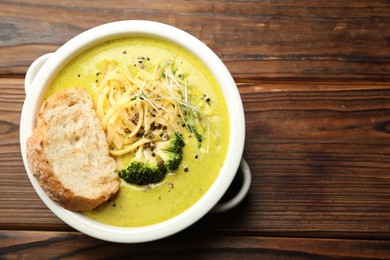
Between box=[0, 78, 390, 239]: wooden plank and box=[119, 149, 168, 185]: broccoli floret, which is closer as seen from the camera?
box=[119, 149, 168, 185]: broccoli floret

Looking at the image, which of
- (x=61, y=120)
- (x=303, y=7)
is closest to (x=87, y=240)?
(x=61, y=120)

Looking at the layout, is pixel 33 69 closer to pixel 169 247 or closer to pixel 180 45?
pixel 180 45

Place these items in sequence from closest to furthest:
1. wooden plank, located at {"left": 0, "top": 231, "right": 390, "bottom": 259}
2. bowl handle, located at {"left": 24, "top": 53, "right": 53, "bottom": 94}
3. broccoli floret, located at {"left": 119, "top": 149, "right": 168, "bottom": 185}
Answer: broccoli floret, located at {"left": 119, "top": 149, "right": 168, "bottom": 185} → bowl handle, located at {"left": 24, "top": 53, "right": 53, "bottom": 94} → wooden plank, located at {"left": 0, "top": 231, "right": 390, "bottom": 259}

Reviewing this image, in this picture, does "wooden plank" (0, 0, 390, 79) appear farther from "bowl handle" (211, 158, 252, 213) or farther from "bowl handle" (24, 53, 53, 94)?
"bowl handle" (211, 158, 252, 213)

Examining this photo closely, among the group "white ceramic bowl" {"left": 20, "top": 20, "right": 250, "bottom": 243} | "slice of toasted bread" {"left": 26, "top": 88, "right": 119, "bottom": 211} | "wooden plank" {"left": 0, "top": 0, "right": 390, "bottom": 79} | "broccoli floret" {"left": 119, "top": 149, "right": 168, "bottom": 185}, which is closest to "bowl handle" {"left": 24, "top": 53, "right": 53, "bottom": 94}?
"white ceramic bowl" {"left": 20, "top": 20, "right": 250, "bottom": 243}

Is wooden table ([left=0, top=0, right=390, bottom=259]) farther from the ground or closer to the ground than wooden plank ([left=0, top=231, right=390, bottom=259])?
farther from the ground

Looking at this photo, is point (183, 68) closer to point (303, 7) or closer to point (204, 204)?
point (204, 204)

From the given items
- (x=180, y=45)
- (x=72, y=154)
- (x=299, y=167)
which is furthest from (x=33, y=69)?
(x=299, y=167)
